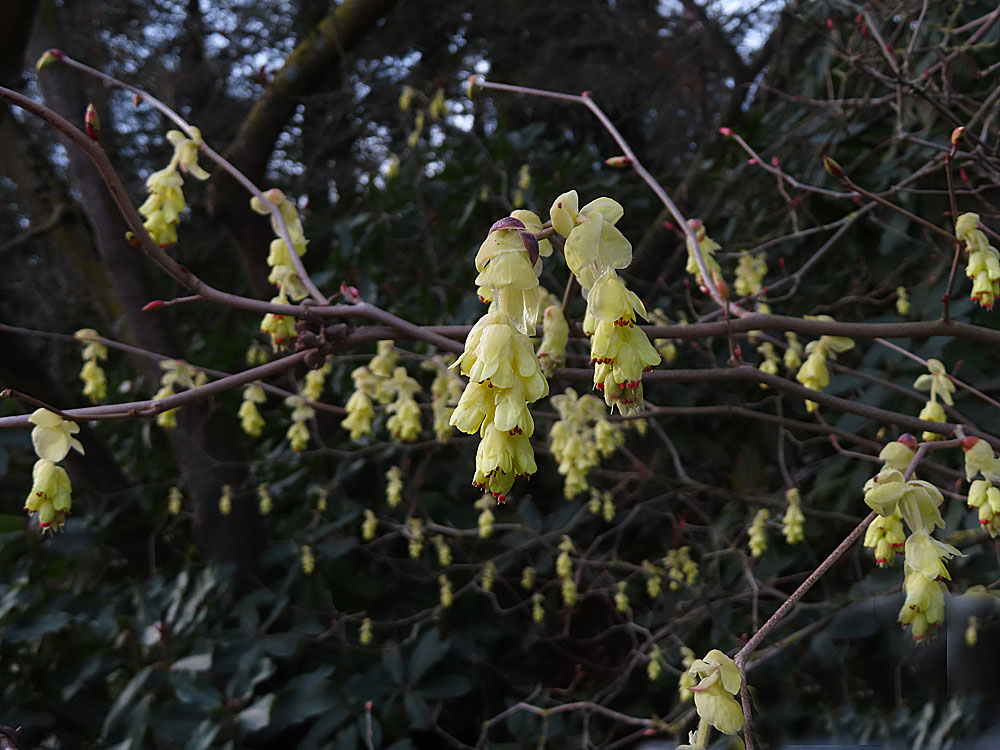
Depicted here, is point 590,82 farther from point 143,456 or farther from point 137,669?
point 137,669

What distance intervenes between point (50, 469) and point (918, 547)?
1.31 meters

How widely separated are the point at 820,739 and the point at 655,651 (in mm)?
609

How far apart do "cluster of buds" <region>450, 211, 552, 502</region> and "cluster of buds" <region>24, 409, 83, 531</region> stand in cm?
75

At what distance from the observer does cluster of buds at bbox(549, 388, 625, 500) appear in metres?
1.94

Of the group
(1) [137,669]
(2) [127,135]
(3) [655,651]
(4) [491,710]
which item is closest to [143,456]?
(1) [137,669]

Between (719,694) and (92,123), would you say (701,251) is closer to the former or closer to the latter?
(719,694)

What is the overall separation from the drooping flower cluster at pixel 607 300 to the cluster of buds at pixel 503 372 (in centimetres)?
6

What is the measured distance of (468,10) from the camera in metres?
4.57

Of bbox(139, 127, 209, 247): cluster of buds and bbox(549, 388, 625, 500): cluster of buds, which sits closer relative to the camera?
bbox(139, 127, 209, 247): cluster of buds

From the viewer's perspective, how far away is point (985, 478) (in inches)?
45.5

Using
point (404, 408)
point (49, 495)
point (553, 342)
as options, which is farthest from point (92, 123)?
point (404, 408)

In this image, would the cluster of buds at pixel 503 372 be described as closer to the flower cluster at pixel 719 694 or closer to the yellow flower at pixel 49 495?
the flower cluster at pixel 719 694

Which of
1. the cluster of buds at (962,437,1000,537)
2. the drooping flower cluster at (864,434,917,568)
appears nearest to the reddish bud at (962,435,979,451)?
the cluster of buds at (962,437,1000,537)

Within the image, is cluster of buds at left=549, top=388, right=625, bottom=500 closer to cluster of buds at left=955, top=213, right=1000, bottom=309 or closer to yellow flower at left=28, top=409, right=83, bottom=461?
cluster of buds at left=955, top=213, right=1000, bottom=309
